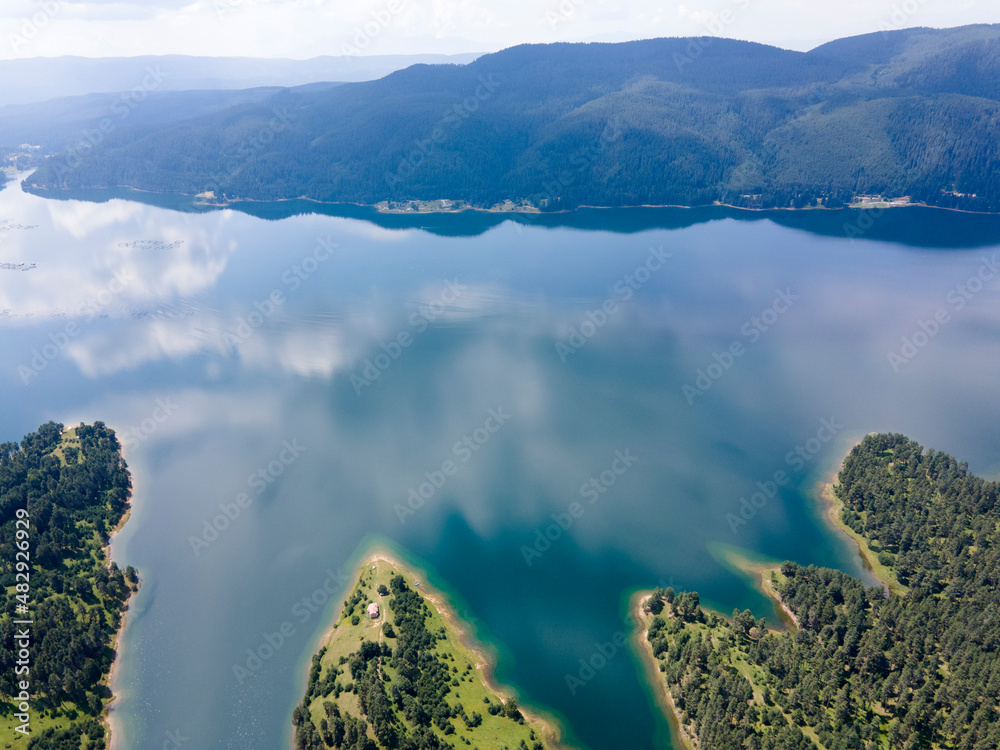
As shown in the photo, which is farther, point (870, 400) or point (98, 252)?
point (98, 252)

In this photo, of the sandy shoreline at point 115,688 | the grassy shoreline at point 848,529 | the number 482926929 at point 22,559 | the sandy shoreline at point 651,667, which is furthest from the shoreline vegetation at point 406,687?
the grassy shoreline at point 848,529

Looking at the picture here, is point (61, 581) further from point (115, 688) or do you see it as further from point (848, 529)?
point (848, 529)

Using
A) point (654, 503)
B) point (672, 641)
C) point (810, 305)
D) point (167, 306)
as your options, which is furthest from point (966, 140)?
point (167, 306)

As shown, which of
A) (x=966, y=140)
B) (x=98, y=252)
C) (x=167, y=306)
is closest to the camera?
(x=167, y=306)

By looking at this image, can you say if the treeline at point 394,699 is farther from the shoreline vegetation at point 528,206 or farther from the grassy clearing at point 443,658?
the shoreline vegetation at point 528,206

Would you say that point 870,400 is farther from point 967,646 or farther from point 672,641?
point 672,641

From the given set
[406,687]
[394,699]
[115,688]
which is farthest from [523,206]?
[115,688]

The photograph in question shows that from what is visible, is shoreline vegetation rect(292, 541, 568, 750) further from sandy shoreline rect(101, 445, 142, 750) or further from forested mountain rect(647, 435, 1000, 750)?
sandy shoreline rect(101, 445, 142, 750)
